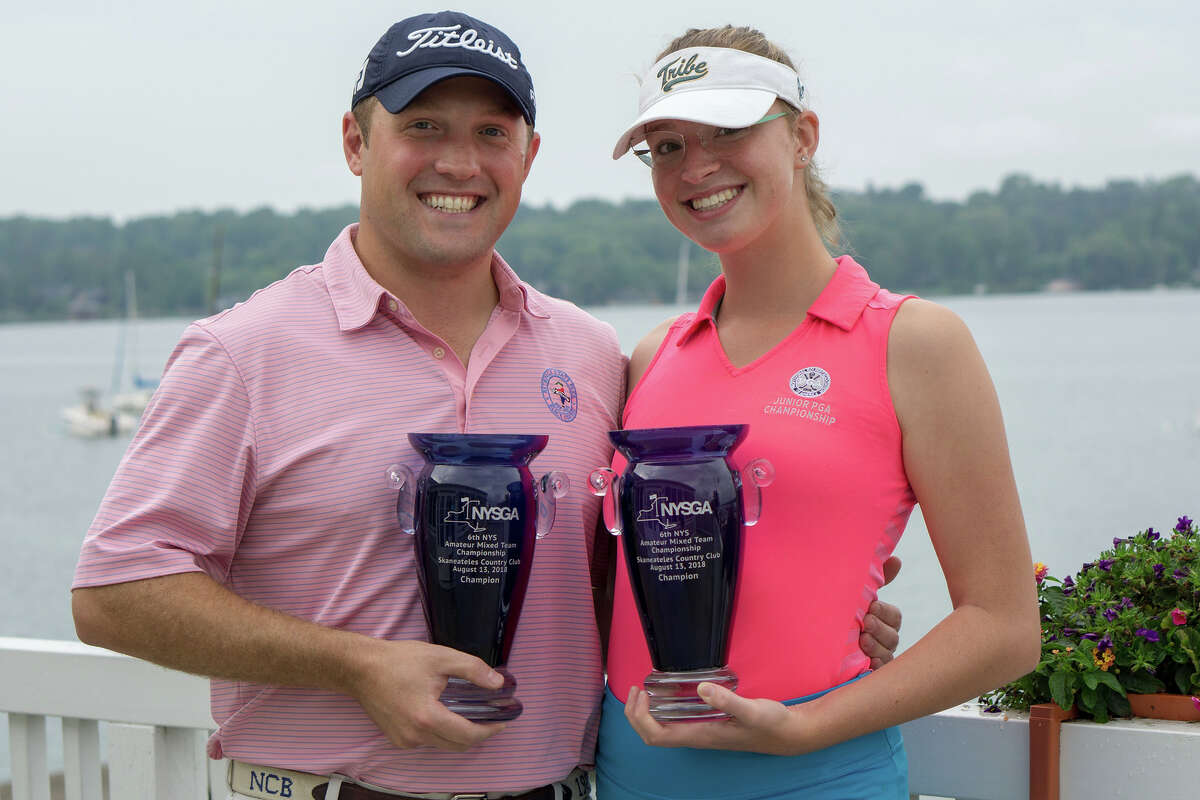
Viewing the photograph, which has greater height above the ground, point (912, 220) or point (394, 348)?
point (912, 220)

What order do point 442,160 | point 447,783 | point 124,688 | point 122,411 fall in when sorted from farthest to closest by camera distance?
1. point 122,411
2. point 124,688
3. point 442,160
4. point 447,783

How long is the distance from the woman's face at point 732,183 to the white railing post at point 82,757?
7.16ft

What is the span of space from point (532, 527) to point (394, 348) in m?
0.48

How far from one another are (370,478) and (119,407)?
140 ft

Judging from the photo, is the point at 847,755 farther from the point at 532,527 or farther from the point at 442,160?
the point at 442,160

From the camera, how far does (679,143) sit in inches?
96.3

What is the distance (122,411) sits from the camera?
4188cm

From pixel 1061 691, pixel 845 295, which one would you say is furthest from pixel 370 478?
pixel 1061 691

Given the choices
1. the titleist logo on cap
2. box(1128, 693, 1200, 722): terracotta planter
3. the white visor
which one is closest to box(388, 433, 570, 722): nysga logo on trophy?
the white visor

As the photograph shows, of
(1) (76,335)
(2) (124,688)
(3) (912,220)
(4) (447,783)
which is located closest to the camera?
(4) (447,783)

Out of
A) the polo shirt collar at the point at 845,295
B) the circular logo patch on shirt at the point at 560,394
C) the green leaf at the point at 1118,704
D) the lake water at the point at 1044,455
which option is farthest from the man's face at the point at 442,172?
the lake water at the point at 1044,455

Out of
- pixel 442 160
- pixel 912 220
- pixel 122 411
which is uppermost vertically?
pixel 912 220

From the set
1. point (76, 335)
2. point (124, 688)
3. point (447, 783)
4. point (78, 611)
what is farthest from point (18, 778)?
point (76, 335)

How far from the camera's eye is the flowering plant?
101 inches
